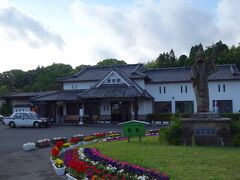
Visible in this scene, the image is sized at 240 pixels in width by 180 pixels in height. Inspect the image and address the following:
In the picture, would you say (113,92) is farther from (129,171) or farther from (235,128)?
(129,171)

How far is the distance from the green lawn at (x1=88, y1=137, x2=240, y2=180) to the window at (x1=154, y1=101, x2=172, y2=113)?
27781 millimetres

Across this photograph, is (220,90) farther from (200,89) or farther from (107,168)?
(107,168)

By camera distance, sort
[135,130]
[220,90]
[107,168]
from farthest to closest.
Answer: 1. [220,90]
2. [135,130]
3. [107,168]

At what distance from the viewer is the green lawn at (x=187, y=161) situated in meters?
8.94

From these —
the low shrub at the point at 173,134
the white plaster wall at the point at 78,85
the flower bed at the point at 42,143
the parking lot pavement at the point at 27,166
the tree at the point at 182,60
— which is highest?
the tree at the point at 182,60

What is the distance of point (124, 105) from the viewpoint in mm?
40906

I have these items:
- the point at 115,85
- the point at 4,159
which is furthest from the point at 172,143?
the point at 115,85

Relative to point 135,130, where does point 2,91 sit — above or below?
above

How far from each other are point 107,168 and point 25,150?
849 cm

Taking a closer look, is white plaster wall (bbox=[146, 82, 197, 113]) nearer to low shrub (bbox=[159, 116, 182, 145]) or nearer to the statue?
the statue

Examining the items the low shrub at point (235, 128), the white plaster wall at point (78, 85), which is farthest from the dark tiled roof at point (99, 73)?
the low shrub at point (235, 128)

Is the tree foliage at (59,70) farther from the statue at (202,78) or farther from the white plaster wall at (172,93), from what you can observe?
the statue at (202,78)

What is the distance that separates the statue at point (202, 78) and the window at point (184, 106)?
25.0m

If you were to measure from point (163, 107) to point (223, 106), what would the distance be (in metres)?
6.95
